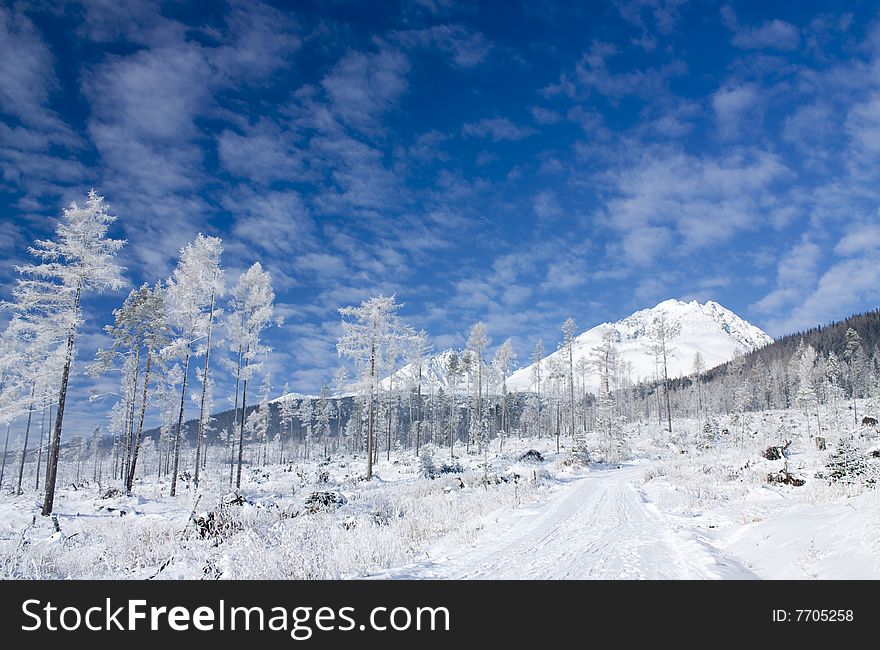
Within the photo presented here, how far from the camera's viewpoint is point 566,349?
57250 mm

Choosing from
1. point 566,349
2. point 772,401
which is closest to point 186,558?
point 566,349

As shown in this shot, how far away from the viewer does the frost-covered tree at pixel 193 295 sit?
26.5 meters

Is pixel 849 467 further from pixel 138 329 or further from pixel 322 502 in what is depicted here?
pixel 138 329

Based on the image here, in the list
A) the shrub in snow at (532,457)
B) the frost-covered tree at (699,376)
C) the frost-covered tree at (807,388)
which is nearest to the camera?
the shrub in snow at (532,457)

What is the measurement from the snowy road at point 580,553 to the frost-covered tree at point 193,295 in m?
22.3

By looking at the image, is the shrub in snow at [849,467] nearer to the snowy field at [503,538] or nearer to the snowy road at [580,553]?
the snowy field at [503,538]

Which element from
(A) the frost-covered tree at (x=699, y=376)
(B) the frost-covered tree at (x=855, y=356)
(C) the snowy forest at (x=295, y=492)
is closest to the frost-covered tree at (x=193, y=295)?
(C) the snowy forest at (x=295, y=492)

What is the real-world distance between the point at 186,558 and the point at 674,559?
8004 millimetres

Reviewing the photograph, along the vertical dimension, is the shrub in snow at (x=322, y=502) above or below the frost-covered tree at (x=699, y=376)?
below

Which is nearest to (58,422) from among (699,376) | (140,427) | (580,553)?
(140,427)

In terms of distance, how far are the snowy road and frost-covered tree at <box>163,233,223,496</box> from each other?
22.3m

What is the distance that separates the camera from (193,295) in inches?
1050

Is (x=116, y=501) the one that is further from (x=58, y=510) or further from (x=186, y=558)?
(x=186, y=558)

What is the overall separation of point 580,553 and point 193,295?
26.2 m
